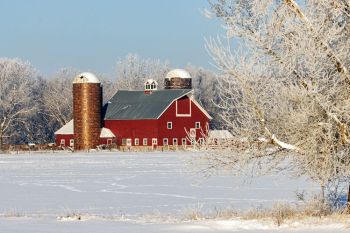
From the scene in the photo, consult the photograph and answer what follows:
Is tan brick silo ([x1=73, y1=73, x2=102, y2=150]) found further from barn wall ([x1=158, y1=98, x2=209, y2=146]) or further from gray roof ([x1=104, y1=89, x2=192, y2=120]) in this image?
barn wall ([x1=158, y1=98, x2=209, y2=146])

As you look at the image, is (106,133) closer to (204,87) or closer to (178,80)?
(178,80)

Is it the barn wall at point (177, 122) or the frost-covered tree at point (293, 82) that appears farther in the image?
the barn wall at point (177, 122)

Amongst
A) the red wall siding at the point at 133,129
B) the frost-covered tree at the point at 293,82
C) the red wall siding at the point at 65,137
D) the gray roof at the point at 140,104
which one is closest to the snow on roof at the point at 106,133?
the red wall siding at the point at 133,129

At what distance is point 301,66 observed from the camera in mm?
14055

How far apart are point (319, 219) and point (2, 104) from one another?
76.9m

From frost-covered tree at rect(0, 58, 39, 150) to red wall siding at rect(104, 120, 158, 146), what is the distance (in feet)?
34.4

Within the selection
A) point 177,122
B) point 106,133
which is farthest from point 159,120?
point 106,133

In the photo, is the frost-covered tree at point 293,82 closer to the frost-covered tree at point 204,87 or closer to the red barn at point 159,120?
the red barn at point 159,120

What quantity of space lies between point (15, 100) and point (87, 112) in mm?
15332

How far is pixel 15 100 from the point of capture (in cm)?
8888

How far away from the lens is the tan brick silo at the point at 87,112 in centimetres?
7638

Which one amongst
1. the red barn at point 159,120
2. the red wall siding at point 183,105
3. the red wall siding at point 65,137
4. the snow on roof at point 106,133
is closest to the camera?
the red barn at point 159,120

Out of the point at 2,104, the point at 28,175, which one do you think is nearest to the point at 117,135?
the point at 2,104

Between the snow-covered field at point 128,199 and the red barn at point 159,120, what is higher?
the red barn at point 159,120
